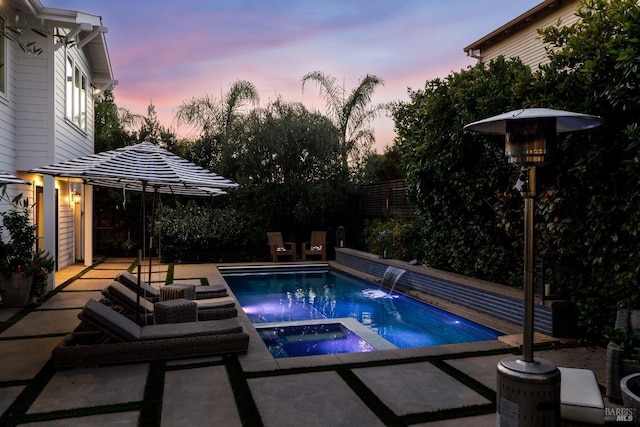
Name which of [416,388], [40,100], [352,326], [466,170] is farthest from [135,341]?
[40,100]

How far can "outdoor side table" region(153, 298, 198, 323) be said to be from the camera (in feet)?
17.3

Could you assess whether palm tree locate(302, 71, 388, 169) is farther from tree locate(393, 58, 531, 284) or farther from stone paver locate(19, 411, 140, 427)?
stone paver locate(19, 411, 140, 427)

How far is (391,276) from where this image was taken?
983cm

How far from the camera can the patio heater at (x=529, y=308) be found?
2.71 meters

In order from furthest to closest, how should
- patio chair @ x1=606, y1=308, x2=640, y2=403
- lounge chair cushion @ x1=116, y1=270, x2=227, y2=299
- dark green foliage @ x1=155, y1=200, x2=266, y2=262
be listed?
dark green foliage @ x1=155, y1=200, x2=266, y2=262, lounge chair cushion @ x1=116, y1=270, x2=227, y2=299, patio chair @ x1=606, y1=308, x2=640, y2=403

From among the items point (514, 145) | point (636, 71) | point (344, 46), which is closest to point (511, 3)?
point (344, 46)

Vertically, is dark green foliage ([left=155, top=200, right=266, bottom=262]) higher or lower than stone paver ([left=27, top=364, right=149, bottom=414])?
higher

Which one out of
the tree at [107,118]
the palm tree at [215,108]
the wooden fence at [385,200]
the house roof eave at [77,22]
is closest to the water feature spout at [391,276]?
the wooden fence at [385,200]

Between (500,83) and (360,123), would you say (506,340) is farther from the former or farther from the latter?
(360,123)

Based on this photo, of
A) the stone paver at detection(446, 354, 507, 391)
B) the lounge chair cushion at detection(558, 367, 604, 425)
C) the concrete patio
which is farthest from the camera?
the stone paver at detection(446, 354, 507, 391)

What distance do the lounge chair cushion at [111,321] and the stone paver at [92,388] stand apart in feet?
0.99

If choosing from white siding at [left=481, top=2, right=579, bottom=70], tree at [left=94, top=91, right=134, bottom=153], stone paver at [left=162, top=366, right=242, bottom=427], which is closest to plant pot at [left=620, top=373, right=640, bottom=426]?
stone paver at [left=162, top=366, right=242, bottom=427]

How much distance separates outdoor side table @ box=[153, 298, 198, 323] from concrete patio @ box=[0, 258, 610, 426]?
0.79 meters

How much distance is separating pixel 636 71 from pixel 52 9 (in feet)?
33.0
